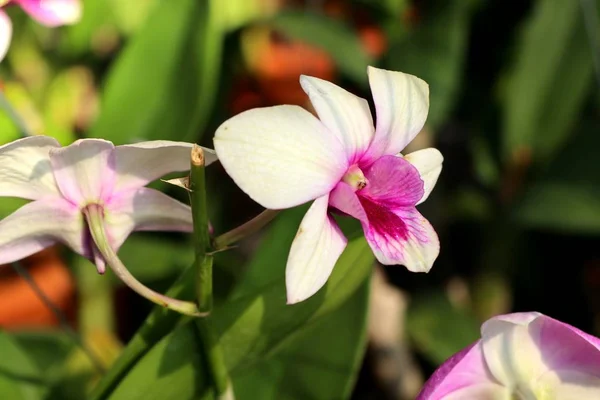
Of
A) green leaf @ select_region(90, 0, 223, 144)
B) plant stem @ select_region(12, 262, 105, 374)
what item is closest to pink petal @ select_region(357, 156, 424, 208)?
plant stem @ select_region(12, 262, 105, 374)

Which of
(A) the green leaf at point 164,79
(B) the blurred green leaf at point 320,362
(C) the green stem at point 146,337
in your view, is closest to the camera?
(C) the green stem at point 146,337

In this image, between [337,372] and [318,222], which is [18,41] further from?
[318,222]

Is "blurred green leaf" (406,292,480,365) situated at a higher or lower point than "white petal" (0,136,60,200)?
lower

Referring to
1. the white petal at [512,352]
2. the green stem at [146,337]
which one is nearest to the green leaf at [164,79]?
the green stem at [146,337]

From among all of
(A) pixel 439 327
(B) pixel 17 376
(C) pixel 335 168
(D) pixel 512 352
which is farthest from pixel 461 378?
(A) pixel 439 327

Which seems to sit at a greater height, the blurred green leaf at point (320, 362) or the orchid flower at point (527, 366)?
the orchid flower at point (527, 366)

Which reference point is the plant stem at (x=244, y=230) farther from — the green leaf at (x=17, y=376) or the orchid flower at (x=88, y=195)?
the green leaf at (x=17, y=376)

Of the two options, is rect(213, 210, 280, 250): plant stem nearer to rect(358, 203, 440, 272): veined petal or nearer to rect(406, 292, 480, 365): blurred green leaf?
rect(358, 203, 440, 272): veined petal
